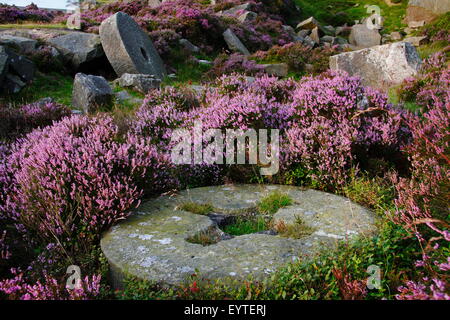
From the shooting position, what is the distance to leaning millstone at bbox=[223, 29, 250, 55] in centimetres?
1797

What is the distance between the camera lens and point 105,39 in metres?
12.3

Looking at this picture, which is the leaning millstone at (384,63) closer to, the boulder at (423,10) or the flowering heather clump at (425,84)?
the flowering heather clump at (425,84)

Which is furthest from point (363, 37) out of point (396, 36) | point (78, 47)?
point (78, 47)

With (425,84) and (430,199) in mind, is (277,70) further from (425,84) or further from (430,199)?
(430,199)

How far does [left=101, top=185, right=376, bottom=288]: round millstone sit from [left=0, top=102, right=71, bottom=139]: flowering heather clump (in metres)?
3.90

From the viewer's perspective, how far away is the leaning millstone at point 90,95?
911 cm

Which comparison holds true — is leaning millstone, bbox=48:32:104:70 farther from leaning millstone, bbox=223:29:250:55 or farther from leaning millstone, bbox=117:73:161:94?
leaning millstone, bbox=223:29:250:55

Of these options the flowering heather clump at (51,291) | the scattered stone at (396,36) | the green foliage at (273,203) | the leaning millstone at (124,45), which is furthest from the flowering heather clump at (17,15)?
the scattered stone at (396,36)

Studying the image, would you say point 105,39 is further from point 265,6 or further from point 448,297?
point 265,6

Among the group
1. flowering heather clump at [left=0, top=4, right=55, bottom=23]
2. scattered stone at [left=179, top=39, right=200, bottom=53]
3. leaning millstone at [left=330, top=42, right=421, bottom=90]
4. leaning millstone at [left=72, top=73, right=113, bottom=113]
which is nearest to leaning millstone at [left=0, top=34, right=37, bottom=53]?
leaning millstone at [left=72, top=73, right=113, bottom=113]

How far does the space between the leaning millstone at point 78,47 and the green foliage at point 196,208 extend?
10310mm

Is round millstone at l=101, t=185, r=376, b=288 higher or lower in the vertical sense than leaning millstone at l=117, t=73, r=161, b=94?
lower

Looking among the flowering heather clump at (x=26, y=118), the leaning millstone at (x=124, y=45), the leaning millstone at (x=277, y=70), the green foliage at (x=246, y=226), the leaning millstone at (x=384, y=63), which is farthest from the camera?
the leaning millstone at (x=277, y=70)

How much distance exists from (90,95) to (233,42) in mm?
10419
